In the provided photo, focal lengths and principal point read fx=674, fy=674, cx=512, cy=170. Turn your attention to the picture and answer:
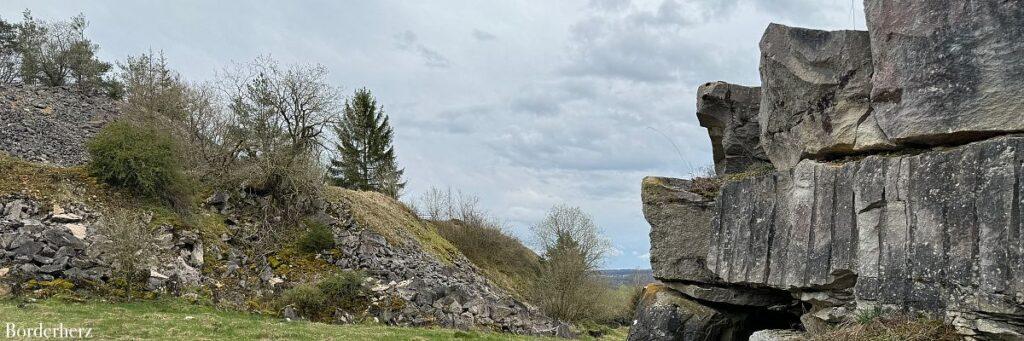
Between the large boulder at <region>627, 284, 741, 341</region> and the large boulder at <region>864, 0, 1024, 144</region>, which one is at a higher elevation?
the large boulder at <region>864, 0, 1024, 144</region>

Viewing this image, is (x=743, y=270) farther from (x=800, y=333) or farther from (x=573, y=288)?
(x=573, y=288)

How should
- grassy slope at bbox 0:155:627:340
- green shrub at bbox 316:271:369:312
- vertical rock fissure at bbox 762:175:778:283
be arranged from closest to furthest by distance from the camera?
vertical rock fissure at bbox 762:175:778:283 < grassy slope at bbox 0:155:627:340 < green shrub at bbox 316:271:369:312

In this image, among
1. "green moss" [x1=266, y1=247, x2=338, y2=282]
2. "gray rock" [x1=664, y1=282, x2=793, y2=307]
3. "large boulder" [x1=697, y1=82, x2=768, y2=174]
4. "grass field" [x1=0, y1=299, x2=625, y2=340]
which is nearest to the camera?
"gray rock" [x1=664, y1=282, x2=793, y2=307]

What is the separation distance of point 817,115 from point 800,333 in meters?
4.52

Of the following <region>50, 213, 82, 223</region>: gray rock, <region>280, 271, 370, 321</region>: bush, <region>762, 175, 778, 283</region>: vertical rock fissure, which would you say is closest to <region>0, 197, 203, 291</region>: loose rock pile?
<region>50, 213, 82, 223</region>: gray rock

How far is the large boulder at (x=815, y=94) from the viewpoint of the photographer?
513 inches

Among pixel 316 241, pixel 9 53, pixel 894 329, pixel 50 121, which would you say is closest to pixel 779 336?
pixel 894 329

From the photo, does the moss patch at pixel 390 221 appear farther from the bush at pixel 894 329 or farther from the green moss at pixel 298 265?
the bush at pixel 894 329

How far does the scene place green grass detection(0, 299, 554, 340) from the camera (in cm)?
1731

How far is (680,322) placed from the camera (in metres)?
16.3

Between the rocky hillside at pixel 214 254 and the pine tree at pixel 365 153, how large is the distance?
13924mm

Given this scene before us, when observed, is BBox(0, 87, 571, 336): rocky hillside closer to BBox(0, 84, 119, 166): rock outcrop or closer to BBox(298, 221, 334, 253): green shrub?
BBox(0, 84, 119, 166): rock outcrop

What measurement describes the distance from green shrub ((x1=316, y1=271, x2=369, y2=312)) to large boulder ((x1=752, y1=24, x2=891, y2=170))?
1810 cm

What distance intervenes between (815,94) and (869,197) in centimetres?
288
